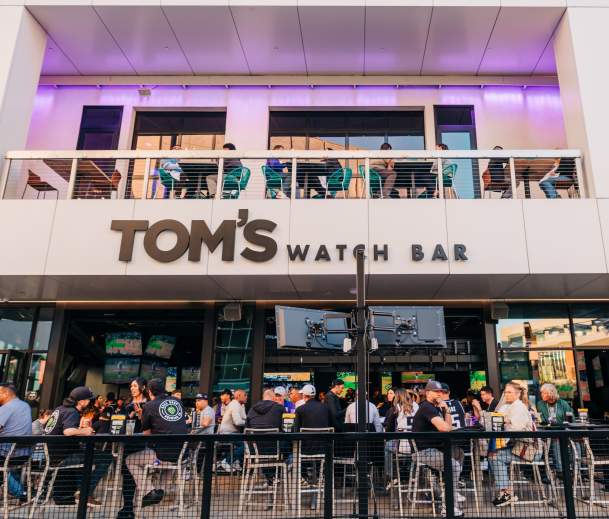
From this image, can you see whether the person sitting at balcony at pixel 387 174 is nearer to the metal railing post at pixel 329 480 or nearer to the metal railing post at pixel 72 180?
the metal railing post at pixel 72 180

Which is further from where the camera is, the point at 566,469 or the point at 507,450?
the point at 507,450

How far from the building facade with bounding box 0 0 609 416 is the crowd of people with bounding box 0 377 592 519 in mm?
1816

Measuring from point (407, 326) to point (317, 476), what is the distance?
7.12 ft

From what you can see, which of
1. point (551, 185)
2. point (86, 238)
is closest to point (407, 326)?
point (551, 185)

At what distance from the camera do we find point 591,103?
9.38 metres

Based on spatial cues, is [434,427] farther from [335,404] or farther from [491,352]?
[491,352]

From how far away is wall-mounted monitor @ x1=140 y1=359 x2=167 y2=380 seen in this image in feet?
36.9

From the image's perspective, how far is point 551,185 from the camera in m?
9.17

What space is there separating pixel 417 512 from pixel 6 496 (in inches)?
148

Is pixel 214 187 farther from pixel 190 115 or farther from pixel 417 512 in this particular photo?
pixel 417 512

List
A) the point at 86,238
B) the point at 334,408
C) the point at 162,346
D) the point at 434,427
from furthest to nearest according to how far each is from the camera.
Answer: the point at 162,346
the point at 86,238
the point at 334,408
the point at 434,427

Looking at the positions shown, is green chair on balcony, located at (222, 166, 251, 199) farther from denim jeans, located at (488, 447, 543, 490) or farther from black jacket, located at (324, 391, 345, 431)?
denim jeans, located at (488, 447, 543, 490)

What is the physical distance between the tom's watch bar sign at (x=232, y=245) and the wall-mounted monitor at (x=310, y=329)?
2496 millimetres

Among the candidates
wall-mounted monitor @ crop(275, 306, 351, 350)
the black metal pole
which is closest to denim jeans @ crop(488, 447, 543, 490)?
the black metal pole
